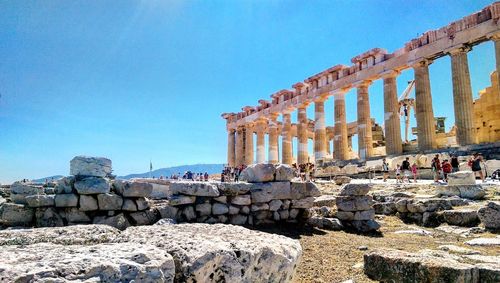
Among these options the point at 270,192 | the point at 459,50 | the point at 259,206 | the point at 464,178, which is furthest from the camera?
the point at 459,50

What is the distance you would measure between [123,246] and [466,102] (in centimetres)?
2423

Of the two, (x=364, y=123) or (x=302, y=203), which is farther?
(x=364, y=123)

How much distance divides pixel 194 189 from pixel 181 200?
378 millimetres

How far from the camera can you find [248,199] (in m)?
8.12

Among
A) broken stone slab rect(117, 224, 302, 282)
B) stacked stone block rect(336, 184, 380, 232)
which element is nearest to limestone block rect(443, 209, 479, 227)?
stacked stone block rect(336, 184, 380, 232)

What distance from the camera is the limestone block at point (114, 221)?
7.05 meters

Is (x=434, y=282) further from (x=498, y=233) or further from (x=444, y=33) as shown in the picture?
(x=444, y=33)

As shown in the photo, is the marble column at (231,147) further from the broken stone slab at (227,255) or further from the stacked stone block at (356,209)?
the broken stone slab at (227,255)

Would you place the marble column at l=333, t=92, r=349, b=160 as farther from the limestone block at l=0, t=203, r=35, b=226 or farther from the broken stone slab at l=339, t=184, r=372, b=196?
the limestone block at l=0, t=203, r=35, b=226

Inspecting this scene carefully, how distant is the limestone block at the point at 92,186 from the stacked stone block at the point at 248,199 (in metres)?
1.34

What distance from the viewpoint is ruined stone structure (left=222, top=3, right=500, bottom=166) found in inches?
841

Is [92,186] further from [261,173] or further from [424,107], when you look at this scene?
[424,107]

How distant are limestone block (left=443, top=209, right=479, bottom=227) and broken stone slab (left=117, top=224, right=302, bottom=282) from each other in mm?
6993

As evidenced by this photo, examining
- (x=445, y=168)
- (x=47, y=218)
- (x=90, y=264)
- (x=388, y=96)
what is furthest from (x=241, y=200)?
(x=388, y=96)
